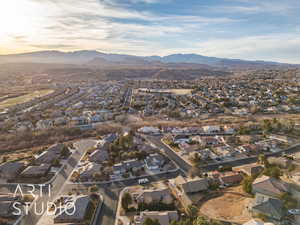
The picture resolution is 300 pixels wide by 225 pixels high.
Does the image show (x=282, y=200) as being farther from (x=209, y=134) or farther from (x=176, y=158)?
(x=209, y=134)

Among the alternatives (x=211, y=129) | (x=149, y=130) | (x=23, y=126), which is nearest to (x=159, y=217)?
(x=149, y=130)

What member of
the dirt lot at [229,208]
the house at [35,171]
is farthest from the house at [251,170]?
the house at [35,171]

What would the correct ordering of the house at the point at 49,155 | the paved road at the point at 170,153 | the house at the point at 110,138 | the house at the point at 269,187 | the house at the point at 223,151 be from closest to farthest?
the house at the point at 269,187, the paved road at the point at 170,153, the house at the point at 49,155, the house at the point at 223,151, the house at the point at 110,138

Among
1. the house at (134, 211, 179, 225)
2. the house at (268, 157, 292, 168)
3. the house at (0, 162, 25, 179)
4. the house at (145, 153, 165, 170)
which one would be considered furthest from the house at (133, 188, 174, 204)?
the house at (0, 162, 25, 179)

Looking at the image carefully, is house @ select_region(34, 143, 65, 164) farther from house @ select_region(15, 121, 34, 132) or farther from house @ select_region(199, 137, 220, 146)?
house @ select_region(199, 137, 220, 146)

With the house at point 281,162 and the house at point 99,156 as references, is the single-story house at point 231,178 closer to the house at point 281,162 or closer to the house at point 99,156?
the house at point 281,162

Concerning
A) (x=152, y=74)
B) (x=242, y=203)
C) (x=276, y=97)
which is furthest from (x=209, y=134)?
(x=152, y=74)

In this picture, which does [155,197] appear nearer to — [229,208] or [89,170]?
[229,208]
